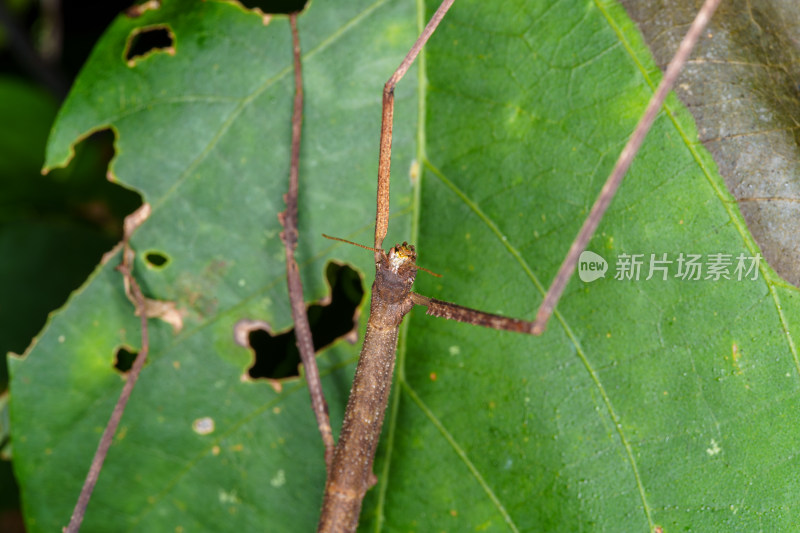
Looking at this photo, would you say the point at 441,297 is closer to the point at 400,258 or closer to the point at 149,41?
the point at 400,258

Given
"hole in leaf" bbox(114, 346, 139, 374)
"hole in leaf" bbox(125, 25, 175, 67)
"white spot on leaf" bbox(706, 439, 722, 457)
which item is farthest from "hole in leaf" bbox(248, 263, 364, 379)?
"white spot on leaf" bbox(706, 439, 722, 457)

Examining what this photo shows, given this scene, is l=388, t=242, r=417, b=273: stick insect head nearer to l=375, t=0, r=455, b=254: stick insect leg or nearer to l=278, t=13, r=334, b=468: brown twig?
l=375, t=0, r=455, b=254: stick insect leg

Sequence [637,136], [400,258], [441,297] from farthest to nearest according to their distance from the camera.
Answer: [441,297] < [400,258] < [637,136]

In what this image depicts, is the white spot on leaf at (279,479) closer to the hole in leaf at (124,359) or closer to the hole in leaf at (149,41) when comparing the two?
the hole in leaf at (124,359)

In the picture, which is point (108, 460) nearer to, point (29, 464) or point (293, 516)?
point (29, 464)

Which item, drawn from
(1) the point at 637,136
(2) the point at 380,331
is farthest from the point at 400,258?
(1) the point at 637,136

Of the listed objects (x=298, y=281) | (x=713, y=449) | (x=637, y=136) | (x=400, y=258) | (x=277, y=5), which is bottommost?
→ (x=713, y=449)

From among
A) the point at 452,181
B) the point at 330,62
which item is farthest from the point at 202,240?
the point at 452,181
